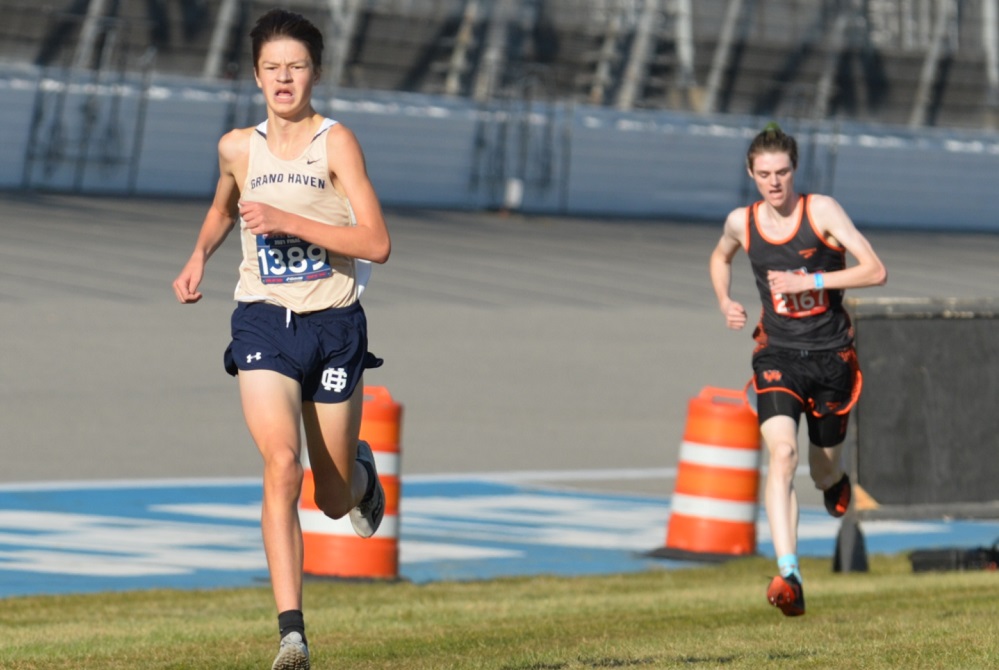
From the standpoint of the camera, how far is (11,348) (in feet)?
63.9

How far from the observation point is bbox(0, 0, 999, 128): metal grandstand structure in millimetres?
33688

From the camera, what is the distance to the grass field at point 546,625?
6934 mm

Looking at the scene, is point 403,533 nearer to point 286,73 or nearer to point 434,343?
point 286,73

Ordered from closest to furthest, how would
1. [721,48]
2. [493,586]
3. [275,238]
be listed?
[275,238] < [493,586] < [721,48]

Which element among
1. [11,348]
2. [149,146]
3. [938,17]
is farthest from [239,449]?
[938,17]

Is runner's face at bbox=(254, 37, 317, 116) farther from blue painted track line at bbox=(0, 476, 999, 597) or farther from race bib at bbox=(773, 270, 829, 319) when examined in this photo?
blue painted track line at bbox=(0, 476, 999, 597)

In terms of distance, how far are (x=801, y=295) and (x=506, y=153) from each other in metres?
27.3

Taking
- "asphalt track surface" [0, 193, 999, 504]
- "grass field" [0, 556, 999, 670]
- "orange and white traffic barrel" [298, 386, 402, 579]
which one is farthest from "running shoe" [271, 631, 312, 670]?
"asphalt track surface" [0, 193, 999, 504]

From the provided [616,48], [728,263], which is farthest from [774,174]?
[616,48]

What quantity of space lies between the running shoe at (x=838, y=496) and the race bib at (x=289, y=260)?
188 inches

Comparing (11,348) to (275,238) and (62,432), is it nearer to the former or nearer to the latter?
(62,432)

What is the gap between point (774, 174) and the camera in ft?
29.8

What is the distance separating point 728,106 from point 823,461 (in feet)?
101

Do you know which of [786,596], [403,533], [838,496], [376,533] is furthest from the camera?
[403,533]
